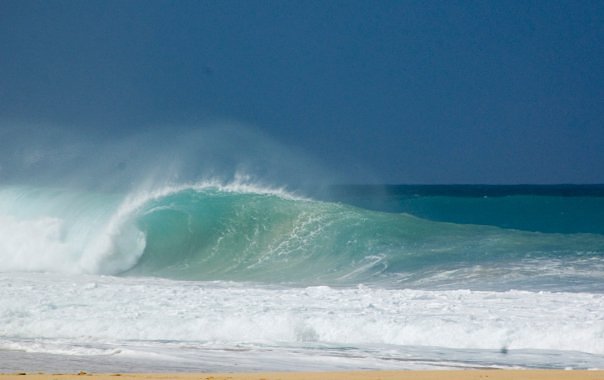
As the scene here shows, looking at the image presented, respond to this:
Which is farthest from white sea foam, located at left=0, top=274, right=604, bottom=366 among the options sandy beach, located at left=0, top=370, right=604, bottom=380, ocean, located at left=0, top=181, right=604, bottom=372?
sandy beach, located at left=0, top=370, right=604, bottom=380

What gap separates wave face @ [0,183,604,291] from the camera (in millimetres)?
14703

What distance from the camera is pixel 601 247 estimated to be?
1714 centimetres

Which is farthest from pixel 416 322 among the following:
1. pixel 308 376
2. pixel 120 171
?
pixel 120 171

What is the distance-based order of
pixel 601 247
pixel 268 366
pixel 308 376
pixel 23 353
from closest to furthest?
pixel 308 376 → pixel 268 366 → pixel 23 353 → pixel 601 247

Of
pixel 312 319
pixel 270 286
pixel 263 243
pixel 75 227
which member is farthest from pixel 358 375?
pixel 75 227

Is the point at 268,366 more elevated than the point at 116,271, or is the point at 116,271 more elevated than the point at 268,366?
the point at 116,271

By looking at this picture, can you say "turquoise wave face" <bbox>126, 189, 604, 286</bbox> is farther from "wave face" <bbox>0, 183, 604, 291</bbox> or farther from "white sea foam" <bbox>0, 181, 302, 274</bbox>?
"white sea foam" <bbox>0, 181, 302, 274</bbox>

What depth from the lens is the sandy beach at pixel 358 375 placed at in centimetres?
670

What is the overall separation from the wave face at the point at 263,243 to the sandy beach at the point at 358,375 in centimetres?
581

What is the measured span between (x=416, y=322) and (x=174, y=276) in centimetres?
774

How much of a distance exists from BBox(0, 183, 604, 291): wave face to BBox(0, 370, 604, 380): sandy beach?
19.1ft

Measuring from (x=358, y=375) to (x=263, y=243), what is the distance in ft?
36.0

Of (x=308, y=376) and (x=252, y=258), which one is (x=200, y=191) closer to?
(x=252, y=258)

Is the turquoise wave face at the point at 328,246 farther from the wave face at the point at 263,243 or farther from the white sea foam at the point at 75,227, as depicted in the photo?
the white sea foam at the point at 75,227
